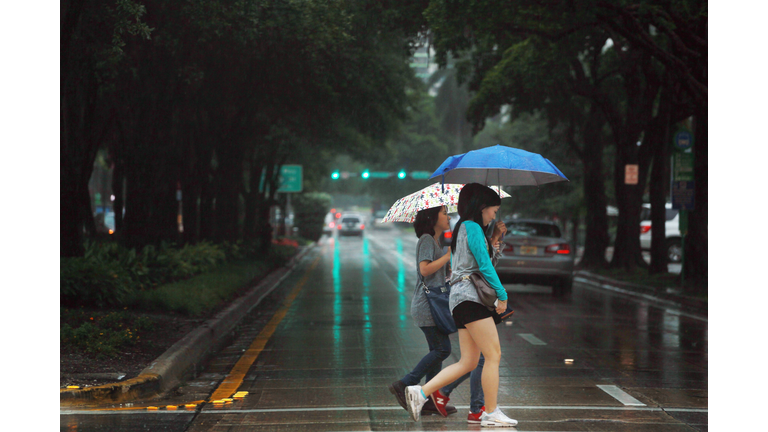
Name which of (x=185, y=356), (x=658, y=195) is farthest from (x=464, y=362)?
(x=658, y=195)

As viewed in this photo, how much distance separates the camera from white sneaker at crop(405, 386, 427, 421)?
618 cm

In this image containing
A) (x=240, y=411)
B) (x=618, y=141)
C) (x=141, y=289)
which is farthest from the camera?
(x=618, y=141)

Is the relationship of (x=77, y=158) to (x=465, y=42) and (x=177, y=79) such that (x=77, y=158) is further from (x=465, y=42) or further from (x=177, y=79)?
(x=465, y=42)

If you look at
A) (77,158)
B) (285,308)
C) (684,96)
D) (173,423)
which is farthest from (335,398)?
(684,96)

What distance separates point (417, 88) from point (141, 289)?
71.1 ft

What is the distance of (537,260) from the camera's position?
18500mm

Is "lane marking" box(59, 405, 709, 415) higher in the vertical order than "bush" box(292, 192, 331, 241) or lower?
lower

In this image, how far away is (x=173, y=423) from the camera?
631cm

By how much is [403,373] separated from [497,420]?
2.61 meters

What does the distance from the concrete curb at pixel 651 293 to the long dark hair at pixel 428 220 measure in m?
10.1

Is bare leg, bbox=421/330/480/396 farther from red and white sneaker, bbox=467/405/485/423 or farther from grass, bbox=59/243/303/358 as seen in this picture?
grass, bbox=59/243/303/358

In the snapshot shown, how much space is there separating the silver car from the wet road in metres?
2.48

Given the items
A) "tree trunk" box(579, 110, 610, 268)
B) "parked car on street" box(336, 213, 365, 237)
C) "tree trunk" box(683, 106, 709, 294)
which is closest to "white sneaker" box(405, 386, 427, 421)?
"tree trunk" box(683, 106, 709, 294)

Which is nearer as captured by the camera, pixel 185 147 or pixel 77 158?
pixel 77 158
